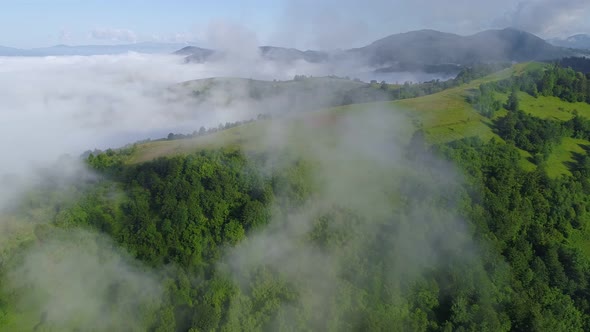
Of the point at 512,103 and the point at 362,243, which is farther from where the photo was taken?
the point at 512,103

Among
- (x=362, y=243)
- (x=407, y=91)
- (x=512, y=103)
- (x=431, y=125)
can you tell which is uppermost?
(x=407, y=91)

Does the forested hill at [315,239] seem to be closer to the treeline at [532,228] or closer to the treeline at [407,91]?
the treeline at [532,228]

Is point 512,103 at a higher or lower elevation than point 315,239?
higher

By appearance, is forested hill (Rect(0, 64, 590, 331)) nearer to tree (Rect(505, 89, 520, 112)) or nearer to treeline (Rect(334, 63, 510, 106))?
tree (Rect(505, 89, 520, 112))

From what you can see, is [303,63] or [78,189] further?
[303,63]

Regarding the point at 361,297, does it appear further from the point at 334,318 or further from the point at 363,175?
the point at 363,175

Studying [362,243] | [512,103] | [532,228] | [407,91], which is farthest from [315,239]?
[407,91]

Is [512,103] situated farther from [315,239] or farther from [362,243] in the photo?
[315,239]

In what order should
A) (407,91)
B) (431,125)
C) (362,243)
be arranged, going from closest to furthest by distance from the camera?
1. (362,243)
2. (431,125)
3. (407,91)

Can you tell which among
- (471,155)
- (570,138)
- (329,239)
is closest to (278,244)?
(329,239)
